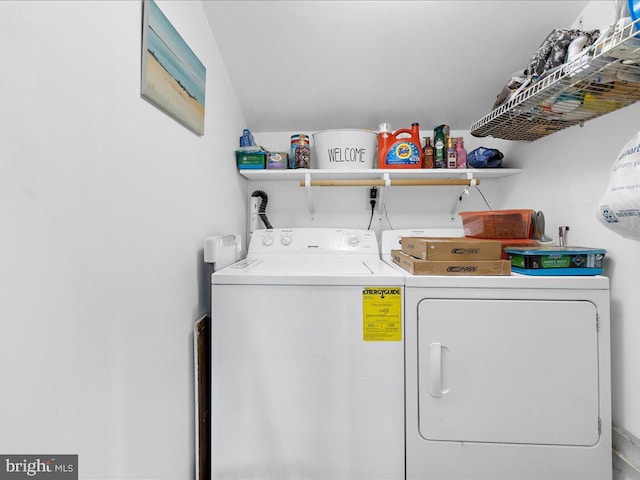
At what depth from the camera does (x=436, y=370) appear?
1200 millimetres

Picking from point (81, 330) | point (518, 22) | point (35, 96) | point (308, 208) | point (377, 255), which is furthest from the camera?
point (308, 208)

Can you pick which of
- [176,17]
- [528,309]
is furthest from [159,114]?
[528,309]

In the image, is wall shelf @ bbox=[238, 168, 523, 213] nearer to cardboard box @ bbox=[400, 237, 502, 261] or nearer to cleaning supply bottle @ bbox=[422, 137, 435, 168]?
cleaning supply bottle @ bbox=[422, 137, 435, 168]

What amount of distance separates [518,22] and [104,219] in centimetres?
202

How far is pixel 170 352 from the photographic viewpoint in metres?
1.17

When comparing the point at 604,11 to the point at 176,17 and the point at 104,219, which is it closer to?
the point at 176,17

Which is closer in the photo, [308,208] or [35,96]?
[35,96]

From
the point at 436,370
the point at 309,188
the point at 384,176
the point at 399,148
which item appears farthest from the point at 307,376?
the point at 399,148

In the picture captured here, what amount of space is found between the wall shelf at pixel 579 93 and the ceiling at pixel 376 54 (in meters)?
0.45

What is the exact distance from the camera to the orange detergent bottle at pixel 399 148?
192 cm

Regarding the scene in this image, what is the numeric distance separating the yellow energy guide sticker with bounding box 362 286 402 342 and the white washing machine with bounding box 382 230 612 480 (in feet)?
0.15

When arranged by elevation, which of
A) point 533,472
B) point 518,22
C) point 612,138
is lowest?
point 533,472

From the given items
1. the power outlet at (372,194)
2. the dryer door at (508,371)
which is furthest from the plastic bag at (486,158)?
the dryer door at (508,371)

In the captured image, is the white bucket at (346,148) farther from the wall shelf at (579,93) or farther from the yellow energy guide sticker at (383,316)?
the yellow energy guide sticker at (383,316)
